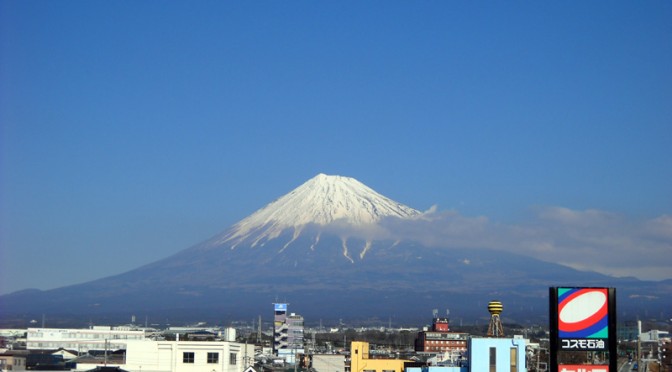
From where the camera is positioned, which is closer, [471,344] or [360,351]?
[471,344]

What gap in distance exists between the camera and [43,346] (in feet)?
353

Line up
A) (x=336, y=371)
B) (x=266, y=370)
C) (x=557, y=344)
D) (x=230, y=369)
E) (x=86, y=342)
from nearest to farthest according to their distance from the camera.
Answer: (x=557, y=344), (x=230, y=369), (x=266, y=370), (x=336, y=371), (x=86, y=342)

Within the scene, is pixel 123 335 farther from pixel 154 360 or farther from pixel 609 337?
pixel 609 337

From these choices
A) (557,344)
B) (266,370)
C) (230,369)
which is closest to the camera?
(557,344)

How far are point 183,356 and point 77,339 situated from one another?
62938 millimetres

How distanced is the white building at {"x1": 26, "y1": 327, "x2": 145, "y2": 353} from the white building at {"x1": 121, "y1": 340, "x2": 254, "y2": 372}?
49214mm

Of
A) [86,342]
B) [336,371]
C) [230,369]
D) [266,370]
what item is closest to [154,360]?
[230,369]

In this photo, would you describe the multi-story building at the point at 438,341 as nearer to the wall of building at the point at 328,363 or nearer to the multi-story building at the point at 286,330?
the multi-story building at the point at 286,330

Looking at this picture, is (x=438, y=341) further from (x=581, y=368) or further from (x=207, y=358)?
(x=581, y=368)

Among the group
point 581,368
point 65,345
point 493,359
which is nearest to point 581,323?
point 581,368

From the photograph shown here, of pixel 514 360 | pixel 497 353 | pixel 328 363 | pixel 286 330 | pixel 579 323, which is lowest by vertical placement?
pixel 328 363

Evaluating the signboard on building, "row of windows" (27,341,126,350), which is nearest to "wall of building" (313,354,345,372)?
"row of windows" (27,341,126,350)

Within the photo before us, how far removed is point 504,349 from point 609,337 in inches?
378

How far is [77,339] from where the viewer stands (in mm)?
111188
